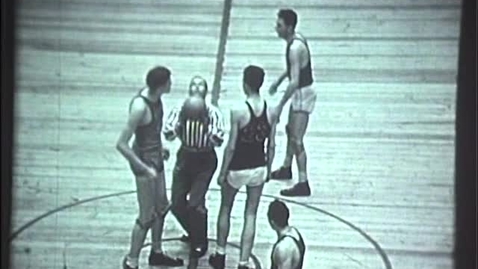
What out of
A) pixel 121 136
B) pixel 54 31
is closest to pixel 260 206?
pixel 121 136

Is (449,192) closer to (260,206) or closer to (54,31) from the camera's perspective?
(260,206)

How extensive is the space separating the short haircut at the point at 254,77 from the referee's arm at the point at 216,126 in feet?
0.24

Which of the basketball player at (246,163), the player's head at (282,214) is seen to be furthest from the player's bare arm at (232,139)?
the player's head at (282,214)

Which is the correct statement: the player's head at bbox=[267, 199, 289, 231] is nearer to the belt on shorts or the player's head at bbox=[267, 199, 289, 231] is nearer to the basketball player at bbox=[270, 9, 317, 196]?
the basketball player at bbox=[270, 9, 317, 196]

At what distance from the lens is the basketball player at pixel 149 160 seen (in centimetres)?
152

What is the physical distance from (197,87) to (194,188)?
18 cm

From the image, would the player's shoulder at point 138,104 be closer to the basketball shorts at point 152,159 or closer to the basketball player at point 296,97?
the basketball shorts at point 152,159

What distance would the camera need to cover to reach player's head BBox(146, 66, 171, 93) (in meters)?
1.52

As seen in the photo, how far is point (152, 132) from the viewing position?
1521 mm

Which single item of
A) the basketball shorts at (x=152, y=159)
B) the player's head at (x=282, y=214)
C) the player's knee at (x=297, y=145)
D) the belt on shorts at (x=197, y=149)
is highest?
the player's knee at (x=297, y=145)

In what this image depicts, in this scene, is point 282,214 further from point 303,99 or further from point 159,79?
point 159,79

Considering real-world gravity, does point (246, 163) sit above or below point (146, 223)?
above

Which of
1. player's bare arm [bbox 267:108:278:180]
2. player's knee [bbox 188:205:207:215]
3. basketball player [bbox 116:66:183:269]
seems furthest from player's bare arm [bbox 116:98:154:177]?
player's bare arm [bbox 267:108:278:180]

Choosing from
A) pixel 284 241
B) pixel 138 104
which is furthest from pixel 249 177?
pixel 138 104
